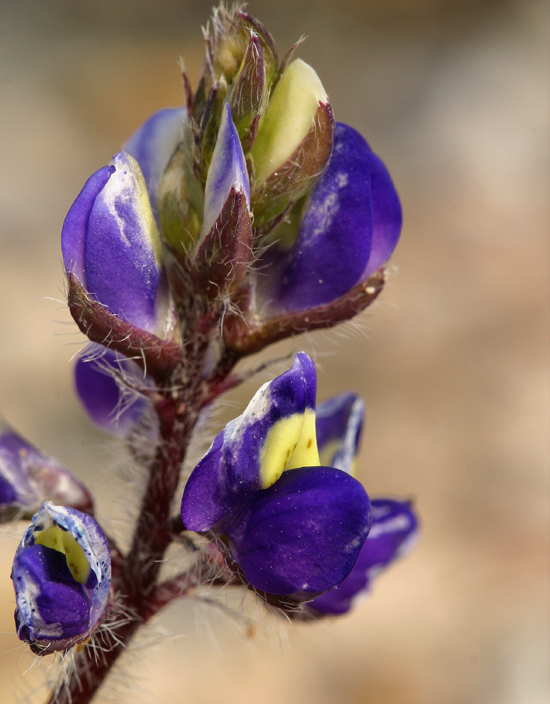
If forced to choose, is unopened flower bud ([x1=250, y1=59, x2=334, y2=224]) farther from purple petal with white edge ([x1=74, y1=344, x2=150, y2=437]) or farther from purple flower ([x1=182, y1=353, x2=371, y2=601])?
purple petal with white edge ([x1=74, y1=344, x2=150, y2=437])

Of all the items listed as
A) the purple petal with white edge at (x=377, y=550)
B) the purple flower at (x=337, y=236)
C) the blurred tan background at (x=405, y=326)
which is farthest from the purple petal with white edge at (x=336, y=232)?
the purple petal with white edge at (x=377, y=550)

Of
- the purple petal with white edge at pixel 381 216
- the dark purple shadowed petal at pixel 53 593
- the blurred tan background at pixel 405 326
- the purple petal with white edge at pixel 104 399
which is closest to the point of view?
the dark purple shadowed petal at pixel 53 593

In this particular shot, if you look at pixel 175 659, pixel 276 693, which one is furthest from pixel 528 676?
pixel 175 659

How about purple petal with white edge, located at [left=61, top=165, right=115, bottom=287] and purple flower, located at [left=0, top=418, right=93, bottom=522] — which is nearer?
purple petal with white edge, located at [left=61, top=165, right=115, bottom=287]

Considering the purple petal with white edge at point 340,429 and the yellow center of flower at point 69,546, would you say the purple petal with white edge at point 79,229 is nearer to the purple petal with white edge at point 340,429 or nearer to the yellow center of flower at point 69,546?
the yellow center of flower at point 69,546

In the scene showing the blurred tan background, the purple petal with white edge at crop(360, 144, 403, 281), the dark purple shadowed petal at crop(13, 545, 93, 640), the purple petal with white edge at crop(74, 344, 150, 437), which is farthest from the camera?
the blurred tan background

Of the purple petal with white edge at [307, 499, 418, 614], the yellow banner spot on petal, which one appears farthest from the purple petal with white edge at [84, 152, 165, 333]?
the purple petal with white edge at [307, 499, 418, 614]

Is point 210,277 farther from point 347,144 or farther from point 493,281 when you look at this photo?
point 493,281
